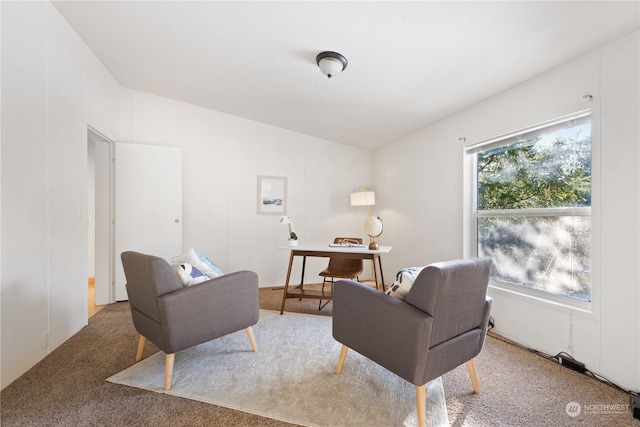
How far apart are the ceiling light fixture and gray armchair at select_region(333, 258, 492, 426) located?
173cm

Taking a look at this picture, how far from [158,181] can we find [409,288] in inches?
130

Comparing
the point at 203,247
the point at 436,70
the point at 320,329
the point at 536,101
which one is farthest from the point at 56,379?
the point at 536,101

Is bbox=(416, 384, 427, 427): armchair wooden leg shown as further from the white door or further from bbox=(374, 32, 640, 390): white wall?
the white door

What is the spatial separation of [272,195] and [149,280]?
2600 millimetres

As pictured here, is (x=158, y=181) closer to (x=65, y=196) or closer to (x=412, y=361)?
(x=65, y=196)

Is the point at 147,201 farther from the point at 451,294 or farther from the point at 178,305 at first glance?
the point at 451,294

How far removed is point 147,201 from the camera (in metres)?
3.38

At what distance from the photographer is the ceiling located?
1650 millimetres

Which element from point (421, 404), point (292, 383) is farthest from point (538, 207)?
point (292, 383)

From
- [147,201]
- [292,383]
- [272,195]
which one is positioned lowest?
[292,383]

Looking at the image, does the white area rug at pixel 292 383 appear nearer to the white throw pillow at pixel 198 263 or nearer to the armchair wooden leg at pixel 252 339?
the armchair wooden leg at pixel 252 339

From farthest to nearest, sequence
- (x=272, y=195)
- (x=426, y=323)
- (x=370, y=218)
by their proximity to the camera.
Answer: (x=272, y=195)
(x=370, y=218)
(x=426, y=323)

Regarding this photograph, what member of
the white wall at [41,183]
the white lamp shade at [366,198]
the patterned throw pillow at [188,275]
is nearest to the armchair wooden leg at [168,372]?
the patterned throw pillow at [188,275]

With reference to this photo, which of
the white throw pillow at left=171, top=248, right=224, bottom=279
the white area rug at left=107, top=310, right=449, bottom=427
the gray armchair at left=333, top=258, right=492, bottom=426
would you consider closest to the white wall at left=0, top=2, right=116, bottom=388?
the white area rug at left=107, top=310, right=449, bottom=427
